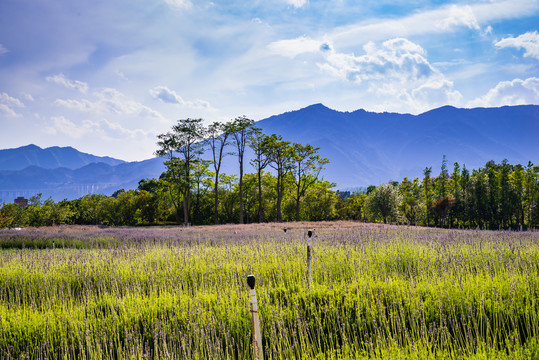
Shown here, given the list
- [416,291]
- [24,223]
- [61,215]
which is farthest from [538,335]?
[24,223]

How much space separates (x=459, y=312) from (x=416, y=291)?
0.73m

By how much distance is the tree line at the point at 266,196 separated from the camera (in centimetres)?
3872

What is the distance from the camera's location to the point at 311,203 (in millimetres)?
→ 52500

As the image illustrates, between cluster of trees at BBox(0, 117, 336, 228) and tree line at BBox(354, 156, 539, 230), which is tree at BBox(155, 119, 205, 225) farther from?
tree line at BBox(354, 156, 539, 230)

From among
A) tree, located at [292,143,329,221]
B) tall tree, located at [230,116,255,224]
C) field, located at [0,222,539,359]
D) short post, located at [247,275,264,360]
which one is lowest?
field, located at [0,222,539,359]

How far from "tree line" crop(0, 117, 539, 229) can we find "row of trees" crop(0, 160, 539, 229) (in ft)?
0.37

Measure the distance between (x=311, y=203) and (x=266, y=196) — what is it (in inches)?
283

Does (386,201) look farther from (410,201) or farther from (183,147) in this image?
(183,147)

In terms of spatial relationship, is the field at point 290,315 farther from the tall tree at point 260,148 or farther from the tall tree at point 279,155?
the tall tree at point 260,148

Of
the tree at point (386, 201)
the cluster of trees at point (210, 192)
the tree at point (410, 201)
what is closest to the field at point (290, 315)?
the cluster of trees at point (210, 192)

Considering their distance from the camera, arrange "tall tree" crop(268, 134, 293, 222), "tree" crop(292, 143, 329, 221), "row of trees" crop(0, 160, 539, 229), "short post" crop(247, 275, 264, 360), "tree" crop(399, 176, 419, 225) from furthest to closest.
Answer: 1. "tree" crop(399, 176, 419, 225)
2. "tree" crop(292, 143, 329, 221)
3. "tall tree" crop(268, 134, 293, 222)
4. "row of trees" crop(0, 160, 539, 229)
5. "short post" crop(247, 275, 264, 360)

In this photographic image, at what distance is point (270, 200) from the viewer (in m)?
52.6

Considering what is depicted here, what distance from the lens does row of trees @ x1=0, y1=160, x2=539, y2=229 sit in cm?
3806

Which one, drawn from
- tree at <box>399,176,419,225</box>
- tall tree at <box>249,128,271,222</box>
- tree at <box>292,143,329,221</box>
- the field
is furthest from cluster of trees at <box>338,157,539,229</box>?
the field
